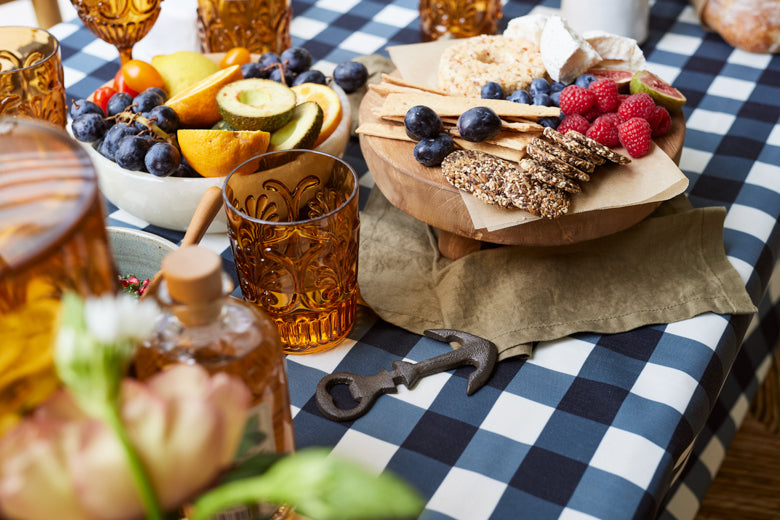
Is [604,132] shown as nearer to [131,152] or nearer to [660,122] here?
[660,122]

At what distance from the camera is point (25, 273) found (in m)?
0.32

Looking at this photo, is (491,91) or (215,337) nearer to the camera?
(215,337)

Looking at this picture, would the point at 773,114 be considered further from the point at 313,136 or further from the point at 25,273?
the point at 25,273

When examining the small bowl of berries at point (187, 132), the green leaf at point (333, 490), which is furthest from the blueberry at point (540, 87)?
the green leaf at point (333, 490)

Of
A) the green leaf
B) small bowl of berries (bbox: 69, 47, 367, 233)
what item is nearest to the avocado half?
small bowl of berries (bbox: 69, 47, 367, 233)

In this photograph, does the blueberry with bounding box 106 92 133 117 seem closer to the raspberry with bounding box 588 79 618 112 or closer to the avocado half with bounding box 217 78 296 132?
the avocado half with bounding box 217 78 296 132

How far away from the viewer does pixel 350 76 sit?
1059 mm

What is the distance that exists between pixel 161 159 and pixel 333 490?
61cm

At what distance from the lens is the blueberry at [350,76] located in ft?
3.47

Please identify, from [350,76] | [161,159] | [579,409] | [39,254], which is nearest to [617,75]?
[350,76]

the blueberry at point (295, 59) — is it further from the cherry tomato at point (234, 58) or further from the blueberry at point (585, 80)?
the blueberry at point (585, 80)

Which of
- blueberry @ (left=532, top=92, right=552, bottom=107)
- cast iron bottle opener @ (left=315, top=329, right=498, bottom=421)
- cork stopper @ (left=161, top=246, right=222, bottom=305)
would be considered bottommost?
cast iron bottle opener @ (left=315, top=329, right=498, bottom=421)

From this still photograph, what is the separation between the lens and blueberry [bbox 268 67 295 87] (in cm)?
100

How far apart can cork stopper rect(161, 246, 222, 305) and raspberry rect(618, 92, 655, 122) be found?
588mm
